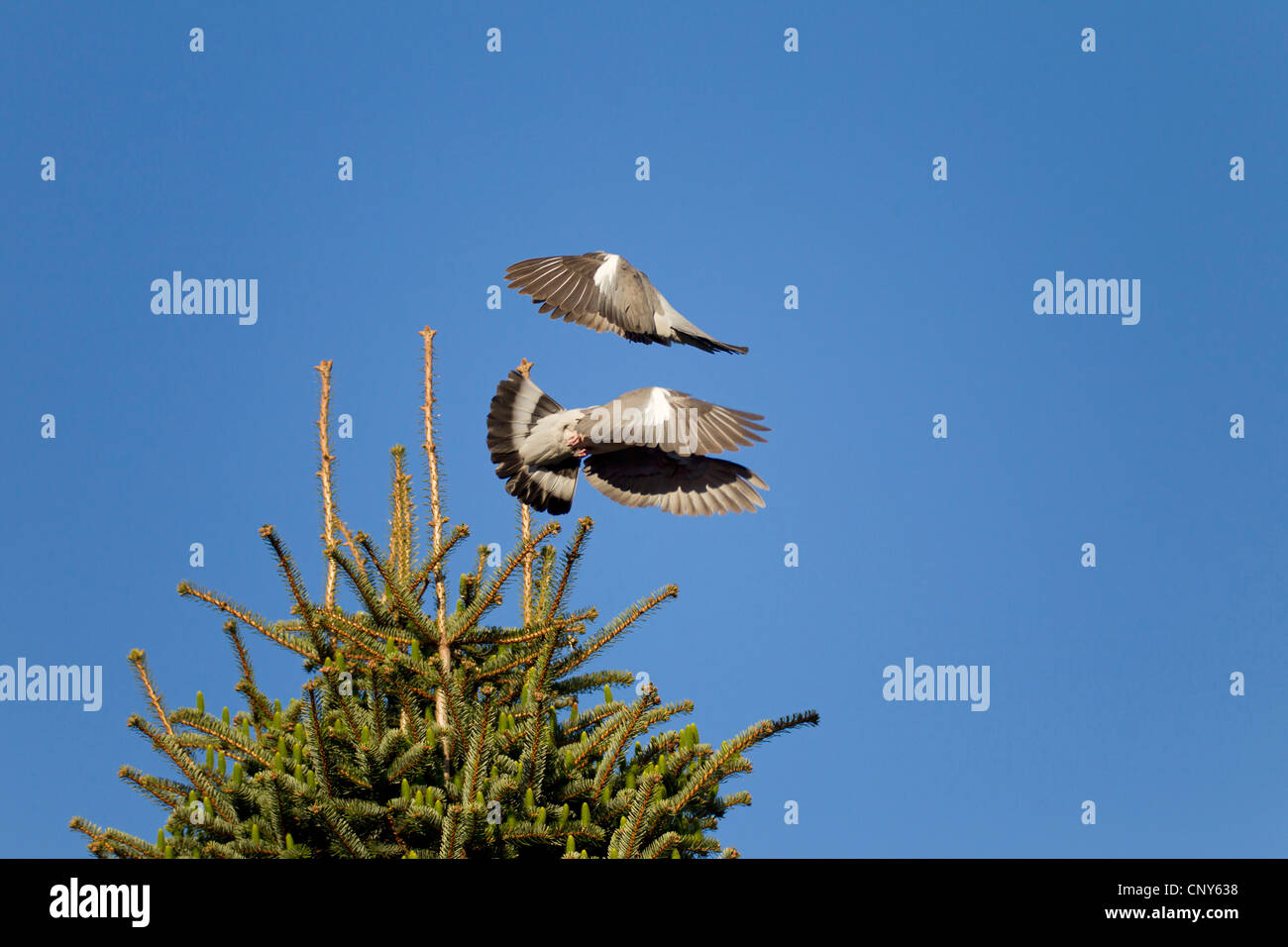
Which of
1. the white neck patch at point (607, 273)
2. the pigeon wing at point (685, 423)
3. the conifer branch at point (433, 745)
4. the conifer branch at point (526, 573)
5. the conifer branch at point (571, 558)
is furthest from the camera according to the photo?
the white neck patch at point (607, 273)

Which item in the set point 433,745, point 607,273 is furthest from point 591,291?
point 433,745

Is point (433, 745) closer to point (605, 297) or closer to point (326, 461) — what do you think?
point (326, 461)

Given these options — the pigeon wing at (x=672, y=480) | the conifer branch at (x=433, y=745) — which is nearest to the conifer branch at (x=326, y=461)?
the conifer branch at (x=433, y=745)

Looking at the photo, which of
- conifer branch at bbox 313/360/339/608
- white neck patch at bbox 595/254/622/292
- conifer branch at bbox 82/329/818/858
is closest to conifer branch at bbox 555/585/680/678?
conifer branch at bbox 82/329/818/858

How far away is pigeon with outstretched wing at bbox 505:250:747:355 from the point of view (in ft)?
21.5

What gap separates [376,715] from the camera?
174 inches

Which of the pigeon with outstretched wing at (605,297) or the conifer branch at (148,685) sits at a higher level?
the pigeon with outstretched wing at (605,297)

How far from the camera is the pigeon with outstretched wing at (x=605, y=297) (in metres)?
6.56

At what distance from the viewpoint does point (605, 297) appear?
6.69 meters

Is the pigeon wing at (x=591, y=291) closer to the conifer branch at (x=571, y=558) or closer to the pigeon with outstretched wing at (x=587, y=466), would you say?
the pigeon with outstretched wing at (x=587, y=466)

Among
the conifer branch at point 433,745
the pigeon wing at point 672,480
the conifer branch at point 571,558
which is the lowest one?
the conifer branch at point 433,745
